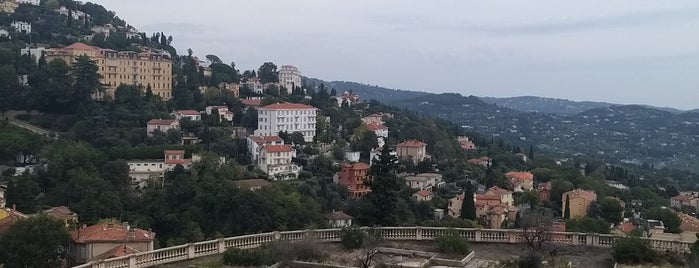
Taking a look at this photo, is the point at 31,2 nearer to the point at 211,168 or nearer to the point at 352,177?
the point at 211,168

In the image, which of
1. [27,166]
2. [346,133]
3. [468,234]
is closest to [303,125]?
[346,133]

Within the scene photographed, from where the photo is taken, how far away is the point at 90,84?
240 ft

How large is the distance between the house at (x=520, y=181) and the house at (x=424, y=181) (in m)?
6.94

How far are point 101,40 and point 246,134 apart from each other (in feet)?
114

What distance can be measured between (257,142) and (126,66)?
23.5 metres

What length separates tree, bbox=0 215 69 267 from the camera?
93.0 ft

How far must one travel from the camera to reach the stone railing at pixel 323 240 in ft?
48.5

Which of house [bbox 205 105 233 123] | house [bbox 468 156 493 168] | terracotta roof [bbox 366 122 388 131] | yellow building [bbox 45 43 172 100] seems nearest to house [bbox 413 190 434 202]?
house [bbox 468 156 493 168]

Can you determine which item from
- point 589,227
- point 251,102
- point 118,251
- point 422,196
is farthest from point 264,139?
point 118,251

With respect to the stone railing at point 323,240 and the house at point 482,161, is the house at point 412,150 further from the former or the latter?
the stone railing at point 323,240

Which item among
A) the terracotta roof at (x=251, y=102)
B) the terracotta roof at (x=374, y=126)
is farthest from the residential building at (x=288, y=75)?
the terracotta roof at (x=374, y=126)

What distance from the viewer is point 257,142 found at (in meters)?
69.8

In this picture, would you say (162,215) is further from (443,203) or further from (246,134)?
(246,134)

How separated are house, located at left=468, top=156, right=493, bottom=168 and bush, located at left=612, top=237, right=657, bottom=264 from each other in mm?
66274
